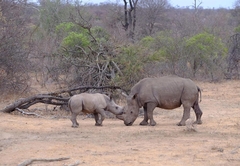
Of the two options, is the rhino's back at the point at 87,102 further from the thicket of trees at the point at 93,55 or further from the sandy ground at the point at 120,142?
the thicket of trees at the point at 93,55

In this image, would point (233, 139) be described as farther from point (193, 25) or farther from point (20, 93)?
point (193, 25)

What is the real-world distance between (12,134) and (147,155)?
3962 millimetres

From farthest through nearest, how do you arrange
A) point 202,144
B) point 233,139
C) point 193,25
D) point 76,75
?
point 193,25, point 76,75, point 233,139, point 202,144

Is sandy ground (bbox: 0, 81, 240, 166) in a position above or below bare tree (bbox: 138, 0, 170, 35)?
below

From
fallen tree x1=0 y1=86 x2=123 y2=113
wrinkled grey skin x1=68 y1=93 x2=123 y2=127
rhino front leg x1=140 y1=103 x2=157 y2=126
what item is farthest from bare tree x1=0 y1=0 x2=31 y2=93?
rhino front leg x1=140 y1=103 x2=157 y2=126

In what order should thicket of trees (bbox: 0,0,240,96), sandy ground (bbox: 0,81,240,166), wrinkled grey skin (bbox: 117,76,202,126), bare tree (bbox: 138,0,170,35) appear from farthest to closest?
bare tree (bbox: 138,0,170,35)
thicket of trees (bbox: 0,0,240,96)
wrinkled grey skin (bbox: 117,76,202,126)
sandy ground (bbox: 0,81,240,166)

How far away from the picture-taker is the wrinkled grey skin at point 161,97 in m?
12.5

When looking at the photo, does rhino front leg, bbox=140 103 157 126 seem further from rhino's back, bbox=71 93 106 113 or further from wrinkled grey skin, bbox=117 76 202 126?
rhino's back, bbox=71 93 106 113

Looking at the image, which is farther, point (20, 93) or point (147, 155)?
point (20, 93)

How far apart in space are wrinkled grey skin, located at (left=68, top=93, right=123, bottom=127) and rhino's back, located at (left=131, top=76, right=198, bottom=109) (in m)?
0.88

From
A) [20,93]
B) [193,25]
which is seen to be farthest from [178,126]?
[193,25]

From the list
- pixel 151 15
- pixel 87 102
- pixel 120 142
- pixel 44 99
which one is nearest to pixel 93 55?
pixel 44 99

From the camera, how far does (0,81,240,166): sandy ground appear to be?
804 centimetres

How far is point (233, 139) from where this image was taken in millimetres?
9828
